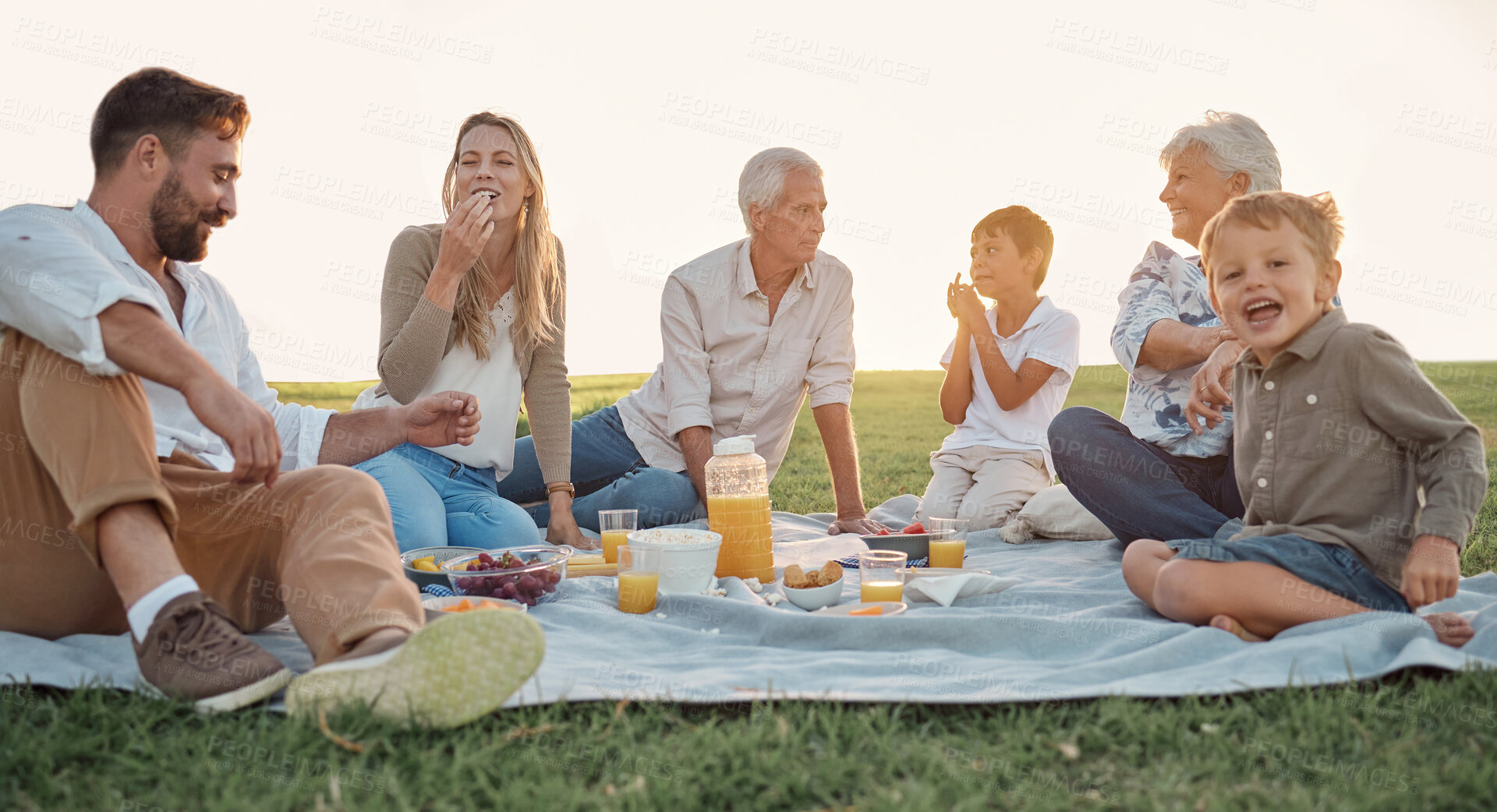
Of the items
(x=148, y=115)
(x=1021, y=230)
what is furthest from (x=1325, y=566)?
(x=148, y=115)

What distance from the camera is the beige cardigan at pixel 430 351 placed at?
3.95m

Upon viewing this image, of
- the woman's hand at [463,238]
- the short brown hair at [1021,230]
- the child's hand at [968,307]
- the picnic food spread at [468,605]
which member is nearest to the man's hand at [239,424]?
the picnic food spread at [468,605]

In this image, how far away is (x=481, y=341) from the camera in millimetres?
4273

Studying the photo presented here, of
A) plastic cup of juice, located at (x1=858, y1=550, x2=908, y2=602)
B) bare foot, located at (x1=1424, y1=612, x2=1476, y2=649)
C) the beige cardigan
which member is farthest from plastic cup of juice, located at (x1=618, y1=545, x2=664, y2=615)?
bare foot, located at (x1=1424, y1=612, x2=1476, y2=649)

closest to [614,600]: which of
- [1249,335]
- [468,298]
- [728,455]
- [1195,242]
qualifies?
[728,455]

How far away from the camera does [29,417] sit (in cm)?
220

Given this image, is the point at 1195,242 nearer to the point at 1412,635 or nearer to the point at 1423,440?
the point at 1423,440

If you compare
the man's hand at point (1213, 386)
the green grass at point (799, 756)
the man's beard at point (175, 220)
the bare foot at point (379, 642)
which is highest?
the man's beard at point (175, 220)

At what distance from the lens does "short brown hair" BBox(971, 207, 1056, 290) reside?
16.6ft

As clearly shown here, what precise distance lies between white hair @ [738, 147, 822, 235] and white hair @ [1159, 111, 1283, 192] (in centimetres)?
169

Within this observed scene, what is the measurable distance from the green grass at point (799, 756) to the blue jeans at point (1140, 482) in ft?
4.98

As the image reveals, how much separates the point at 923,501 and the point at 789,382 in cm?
99

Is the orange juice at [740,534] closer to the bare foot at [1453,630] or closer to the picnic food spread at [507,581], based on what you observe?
the picnic food spread at [507,581]

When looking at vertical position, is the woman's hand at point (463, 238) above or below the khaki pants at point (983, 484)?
above
